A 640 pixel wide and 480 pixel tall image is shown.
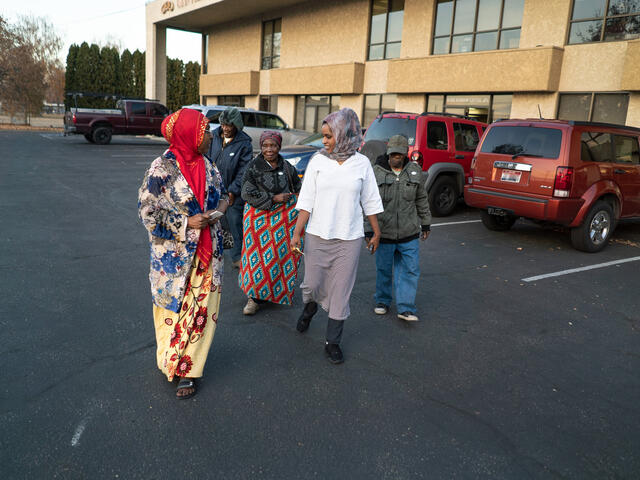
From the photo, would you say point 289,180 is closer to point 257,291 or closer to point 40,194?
point 257,291

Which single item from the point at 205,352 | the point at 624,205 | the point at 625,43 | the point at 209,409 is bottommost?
the point at 209,409

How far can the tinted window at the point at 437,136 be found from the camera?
9703 mm

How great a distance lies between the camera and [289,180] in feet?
15.5

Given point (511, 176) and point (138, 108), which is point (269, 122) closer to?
point (138, 108)

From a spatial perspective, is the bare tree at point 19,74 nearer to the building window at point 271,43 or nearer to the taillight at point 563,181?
the building window at point 271,43

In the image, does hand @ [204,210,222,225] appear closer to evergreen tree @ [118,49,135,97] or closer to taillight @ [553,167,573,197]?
taillight @ [553,167,573,197]

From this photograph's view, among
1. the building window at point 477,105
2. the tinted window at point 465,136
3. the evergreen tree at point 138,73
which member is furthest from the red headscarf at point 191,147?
the evergreen tree at point 138,73

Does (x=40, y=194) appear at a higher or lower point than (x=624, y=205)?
lower

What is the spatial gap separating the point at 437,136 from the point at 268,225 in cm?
615

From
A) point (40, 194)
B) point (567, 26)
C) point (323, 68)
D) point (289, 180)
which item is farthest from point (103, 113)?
point (289, 180)

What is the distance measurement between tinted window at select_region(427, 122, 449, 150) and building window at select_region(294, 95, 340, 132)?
1243 cm

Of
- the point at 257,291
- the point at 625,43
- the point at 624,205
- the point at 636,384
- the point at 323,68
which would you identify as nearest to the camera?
the point at 636,384

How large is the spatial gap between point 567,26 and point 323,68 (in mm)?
10149

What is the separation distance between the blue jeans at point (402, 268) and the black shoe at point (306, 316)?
2.84 feet
